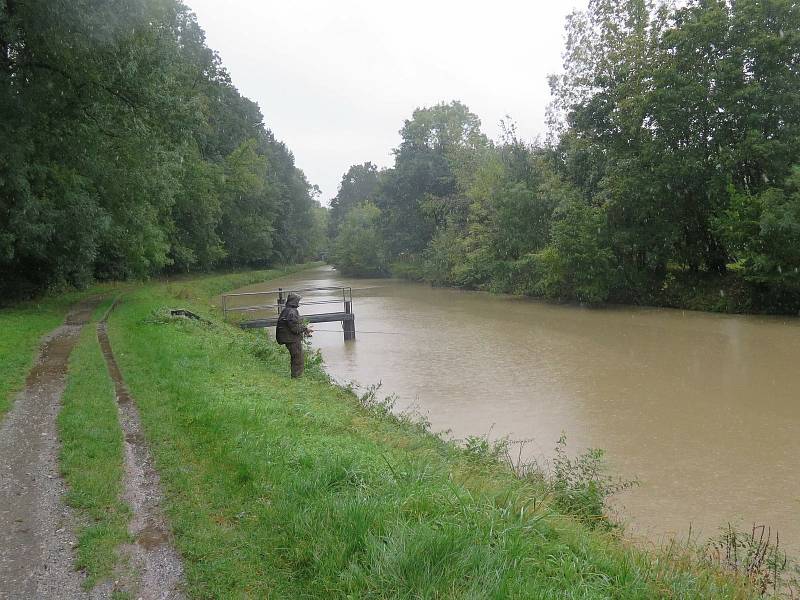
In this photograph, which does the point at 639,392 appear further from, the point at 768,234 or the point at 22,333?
the point at 22,333

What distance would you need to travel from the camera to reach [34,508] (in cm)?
502

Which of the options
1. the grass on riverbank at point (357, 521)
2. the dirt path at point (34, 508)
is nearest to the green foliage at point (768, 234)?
the grass on riverbank at point (357, 521)

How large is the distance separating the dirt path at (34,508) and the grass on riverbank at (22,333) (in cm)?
52

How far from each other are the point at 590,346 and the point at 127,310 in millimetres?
15253

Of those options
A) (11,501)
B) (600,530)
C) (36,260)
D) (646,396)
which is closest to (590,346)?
(646,396)

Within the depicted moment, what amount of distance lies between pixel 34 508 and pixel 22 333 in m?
11.0

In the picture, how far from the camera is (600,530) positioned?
18.6ft

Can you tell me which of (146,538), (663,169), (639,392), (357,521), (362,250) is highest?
(663,169)

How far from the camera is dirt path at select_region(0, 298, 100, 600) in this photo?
3954 mm

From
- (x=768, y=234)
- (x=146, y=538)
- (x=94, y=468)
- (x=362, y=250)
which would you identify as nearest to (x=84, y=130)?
(x=94, y=468)

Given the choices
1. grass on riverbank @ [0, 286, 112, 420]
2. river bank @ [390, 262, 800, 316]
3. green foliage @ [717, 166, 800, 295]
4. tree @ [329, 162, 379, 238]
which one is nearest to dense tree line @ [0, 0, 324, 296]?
grass on riverbank @ [0, 286, 112, 420]

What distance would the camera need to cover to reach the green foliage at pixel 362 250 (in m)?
68.2

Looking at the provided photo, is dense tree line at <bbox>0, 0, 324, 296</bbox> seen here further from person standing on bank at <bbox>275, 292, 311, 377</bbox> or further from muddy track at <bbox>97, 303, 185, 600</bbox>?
muddy track at <bbox>97, 303, 185, 600</bbox>

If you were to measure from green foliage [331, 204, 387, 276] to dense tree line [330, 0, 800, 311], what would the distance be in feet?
93.2
